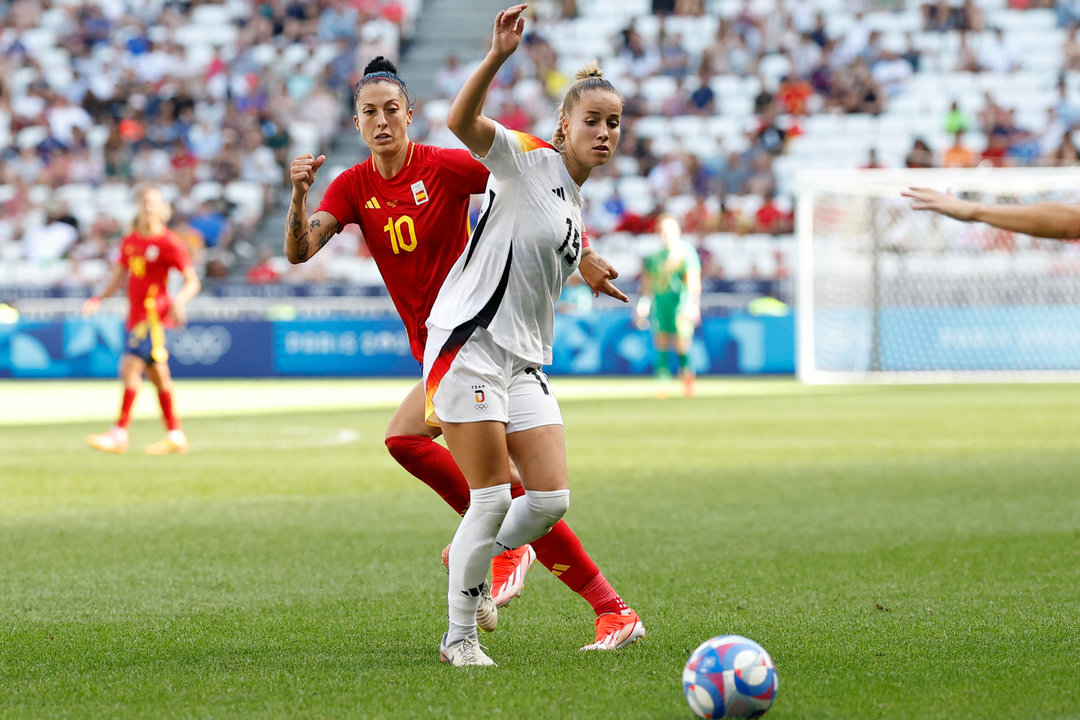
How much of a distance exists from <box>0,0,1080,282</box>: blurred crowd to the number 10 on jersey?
64.9 feet

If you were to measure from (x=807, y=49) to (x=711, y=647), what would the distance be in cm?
2597

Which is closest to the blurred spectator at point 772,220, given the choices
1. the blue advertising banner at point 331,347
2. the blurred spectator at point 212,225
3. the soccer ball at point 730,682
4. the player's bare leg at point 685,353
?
the blue advertising banner at point 331,347

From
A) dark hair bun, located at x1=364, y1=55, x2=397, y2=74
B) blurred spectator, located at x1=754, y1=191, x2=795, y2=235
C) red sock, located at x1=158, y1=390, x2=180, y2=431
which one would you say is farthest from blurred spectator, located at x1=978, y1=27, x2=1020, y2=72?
dark hair bun, located at x1=364, y1=55, x2=397, y2=74

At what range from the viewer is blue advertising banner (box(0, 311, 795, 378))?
24156 mm

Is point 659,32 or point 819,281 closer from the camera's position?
point 819,281

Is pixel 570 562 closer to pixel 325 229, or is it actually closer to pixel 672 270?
pixel 325 229

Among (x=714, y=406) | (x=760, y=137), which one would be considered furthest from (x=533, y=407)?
(x=760, y=137)

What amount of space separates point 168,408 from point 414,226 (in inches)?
300

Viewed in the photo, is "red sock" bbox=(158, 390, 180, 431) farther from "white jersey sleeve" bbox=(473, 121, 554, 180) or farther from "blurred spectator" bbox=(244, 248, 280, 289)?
"blurred spectator" bbox=(244, 248, 280, 289)

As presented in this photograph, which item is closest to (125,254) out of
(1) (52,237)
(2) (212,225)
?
(2) (212,225)

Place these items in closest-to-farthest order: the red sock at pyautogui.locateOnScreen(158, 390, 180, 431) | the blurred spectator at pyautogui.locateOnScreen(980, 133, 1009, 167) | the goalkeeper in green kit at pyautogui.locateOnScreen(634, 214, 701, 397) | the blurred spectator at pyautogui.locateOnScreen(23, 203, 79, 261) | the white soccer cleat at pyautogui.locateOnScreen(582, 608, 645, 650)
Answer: the white soccer cleat at pyautogui.locateOnScreen(582, 608, 645, 650) → the red sock at pyautogui.locateOnScreen(158, 390, 180, 431) → the goalkeeper in green kit at pyautogui.locateOnScreen(634, 214, 701, 397) → the blurred spectator at pyautogui.locateOnScreen(980, 133, 1009, 167) → the blurred spectator at pyautogui.locateOnScreen(23, 203, 79, 261)

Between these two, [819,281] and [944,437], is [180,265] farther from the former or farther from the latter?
[819,281]

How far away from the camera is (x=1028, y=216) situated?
403cm

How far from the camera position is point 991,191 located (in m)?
22.5
